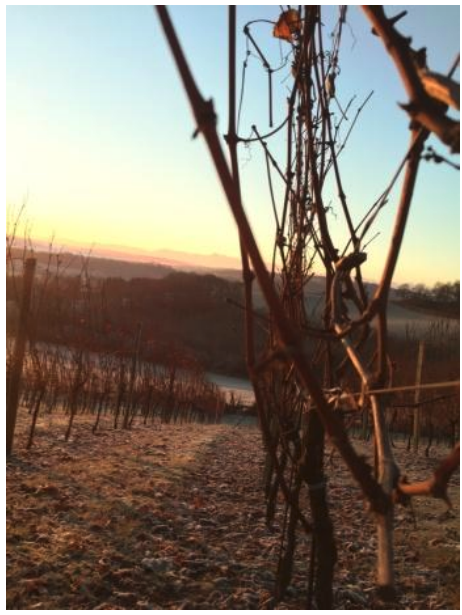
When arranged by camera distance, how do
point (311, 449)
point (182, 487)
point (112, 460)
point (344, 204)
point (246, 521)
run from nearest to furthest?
1. point (344, 204)
2. point (311, 449)
3. point (246, 521)
4. point (182, 487)
5. point (112, 460)

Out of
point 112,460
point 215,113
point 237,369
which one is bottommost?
point 237,369

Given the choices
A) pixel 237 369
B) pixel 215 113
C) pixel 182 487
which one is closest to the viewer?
pixel 215 113

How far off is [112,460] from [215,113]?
4498 mm

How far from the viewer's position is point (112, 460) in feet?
15.8

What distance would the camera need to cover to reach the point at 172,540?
2.92 m

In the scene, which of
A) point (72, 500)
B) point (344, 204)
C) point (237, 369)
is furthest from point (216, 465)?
point (237, 369)

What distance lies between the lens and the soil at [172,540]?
229 centimetres

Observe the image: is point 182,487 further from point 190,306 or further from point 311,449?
point 190,306

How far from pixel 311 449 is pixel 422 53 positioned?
1251 mm

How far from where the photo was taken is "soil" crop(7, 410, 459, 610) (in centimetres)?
229

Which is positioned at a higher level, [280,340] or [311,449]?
[280,340]

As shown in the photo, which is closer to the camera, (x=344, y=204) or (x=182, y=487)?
(x=344, y=204)

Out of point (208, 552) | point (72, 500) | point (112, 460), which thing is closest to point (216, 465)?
point (112, 460)

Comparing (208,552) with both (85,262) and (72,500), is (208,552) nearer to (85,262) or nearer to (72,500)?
(72,500)
